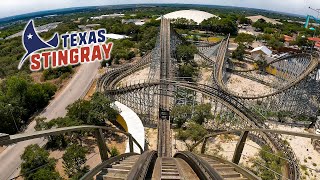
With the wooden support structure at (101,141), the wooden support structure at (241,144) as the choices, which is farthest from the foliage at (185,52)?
the wooden support structure at (101,141)

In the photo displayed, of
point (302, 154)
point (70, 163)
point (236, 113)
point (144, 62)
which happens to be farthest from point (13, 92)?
point (302, 154)

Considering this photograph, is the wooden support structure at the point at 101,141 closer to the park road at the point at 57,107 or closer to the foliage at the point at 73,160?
Result: the foliage at the point at 73,160

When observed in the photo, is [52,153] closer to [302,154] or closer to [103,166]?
[103,166]

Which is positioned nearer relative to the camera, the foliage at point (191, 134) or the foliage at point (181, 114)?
the foliage at point (191, 134)

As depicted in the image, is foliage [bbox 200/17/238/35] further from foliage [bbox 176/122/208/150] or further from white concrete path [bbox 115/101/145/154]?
foliage [bbox 176/122/208/150]

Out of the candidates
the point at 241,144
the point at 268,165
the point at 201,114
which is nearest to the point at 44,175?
the point at 241,144

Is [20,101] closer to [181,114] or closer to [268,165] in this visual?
[181,114]

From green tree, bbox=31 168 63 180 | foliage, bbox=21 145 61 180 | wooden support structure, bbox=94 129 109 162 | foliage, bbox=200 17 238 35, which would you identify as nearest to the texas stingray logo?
foliage, bbox=21 145 61 180

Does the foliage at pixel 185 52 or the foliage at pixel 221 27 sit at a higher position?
the foliage at pixel 221 27
